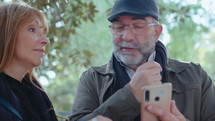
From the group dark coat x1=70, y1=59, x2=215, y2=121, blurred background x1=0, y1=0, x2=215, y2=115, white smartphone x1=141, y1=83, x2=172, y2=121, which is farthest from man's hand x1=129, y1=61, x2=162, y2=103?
blurred background x1=0, y1=0, x2=215, y2=115

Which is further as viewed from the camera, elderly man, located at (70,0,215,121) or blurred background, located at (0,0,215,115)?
blurred background, located at (0,0,215,115)

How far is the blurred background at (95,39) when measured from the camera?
5.08 metres

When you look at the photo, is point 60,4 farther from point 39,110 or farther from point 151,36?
point 39,110

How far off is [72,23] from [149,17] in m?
1.71

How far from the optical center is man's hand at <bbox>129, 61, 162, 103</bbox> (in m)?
2.71

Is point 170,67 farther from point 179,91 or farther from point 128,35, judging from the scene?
point 128,35

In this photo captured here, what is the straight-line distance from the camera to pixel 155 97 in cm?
261

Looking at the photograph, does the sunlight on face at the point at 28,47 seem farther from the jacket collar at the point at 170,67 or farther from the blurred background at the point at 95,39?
the blurred background at the point at 95,39

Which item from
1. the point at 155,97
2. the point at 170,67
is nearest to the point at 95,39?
the point at 170,67

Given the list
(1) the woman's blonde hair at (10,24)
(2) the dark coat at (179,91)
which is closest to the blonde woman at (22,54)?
(1) the woman's blonde hair at (10,24)

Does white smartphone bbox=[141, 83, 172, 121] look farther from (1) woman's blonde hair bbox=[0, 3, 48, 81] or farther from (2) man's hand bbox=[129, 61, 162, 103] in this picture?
(1) woman's blonde hair bbox=[0, 3, 48, 81]

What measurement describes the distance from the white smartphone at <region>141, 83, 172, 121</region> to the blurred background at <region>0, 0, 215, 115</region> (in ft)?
6.21

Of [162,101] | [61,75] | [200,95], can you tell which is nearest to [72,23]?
[200,95]

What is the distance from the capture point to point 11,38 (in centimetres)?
292
